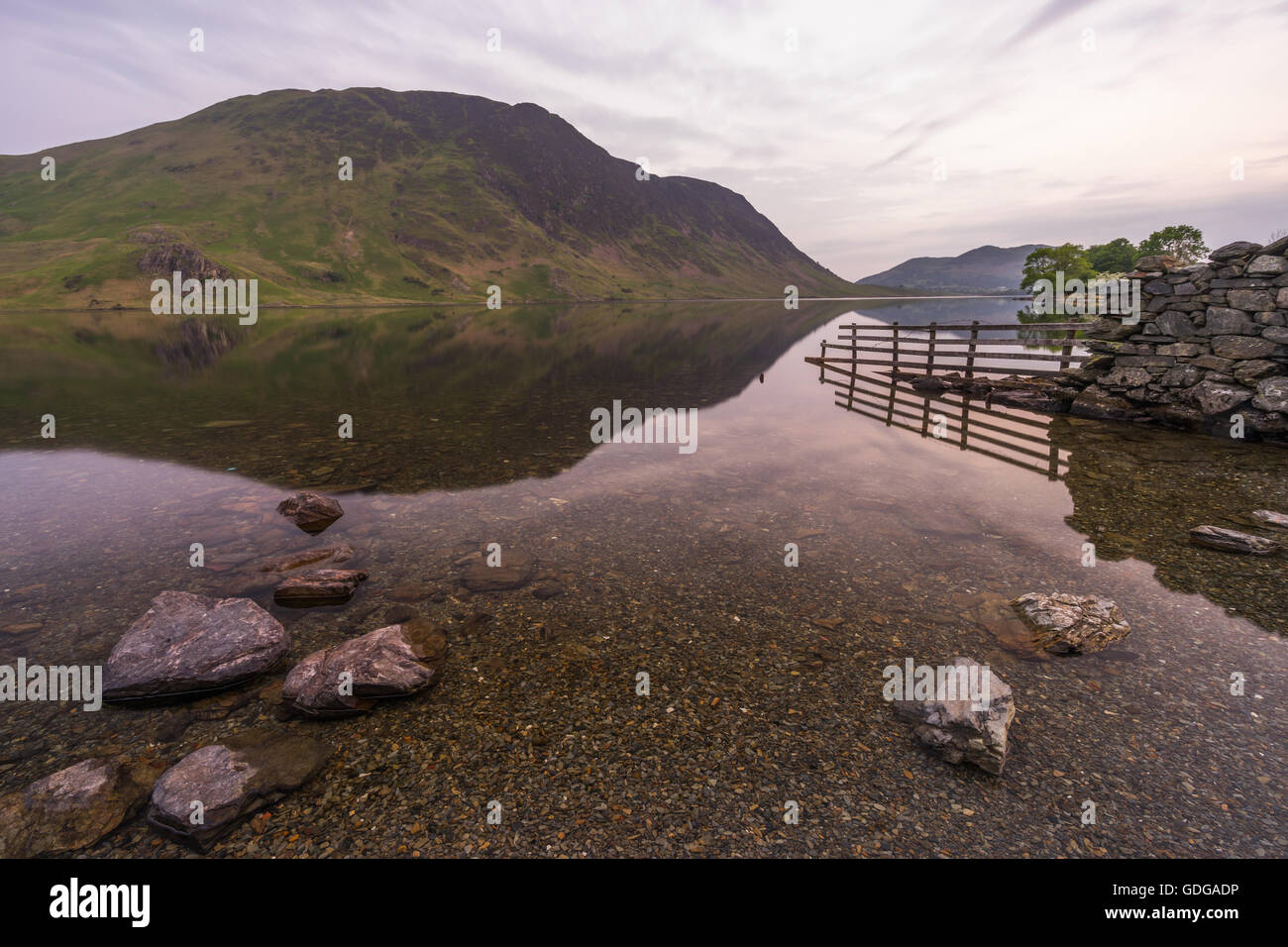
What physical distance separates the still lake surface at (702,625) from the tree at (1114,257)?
11415 centimetres

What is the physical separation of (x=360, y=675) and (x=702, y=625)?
476 cm

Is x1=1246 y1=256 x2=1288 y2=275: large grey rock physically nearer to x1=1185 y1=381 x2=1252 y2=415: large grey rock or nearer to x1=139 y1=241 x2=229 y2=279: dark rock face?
x1=1185 y1=381 x2=1252 y2=415: large grey rock

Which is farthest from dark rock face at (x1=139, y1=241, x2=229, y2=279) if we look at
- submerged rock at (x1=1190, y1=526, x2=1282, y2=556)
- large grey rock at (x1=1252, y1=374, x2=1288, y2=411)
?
large grey rock at (x1=1252, y1=374, x2=1288, y2=411)

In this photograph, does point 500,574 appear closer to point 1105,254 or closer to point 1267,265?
point 1267,265

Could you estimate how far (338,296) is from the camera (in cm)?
15175

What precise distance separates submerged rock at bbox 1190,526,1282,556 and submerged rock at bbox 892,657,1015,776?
805 cm

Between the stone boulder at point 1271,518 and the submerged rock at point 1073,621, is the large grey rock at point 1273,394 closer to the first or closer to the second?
the stone boulder at point 1271,518

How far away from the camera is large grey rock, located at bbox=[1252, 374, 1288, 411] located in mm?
16484

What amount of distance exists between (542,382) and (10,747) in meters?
27.9

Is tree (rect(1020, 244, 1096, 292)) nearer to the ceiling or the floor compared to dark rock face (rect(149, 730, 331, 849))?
nearer to the ceiling

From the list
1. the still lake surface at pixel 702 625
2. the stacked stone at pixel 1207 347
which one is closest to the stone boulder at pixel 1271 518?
the still lake surface at pixel 702 625

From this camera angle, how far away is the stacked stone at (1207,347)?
55.0ft

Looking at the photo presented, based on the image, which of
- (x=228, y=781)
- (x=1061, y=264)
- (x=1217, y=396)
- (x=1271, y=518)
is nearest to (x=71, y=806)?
(x=228, y=781)
